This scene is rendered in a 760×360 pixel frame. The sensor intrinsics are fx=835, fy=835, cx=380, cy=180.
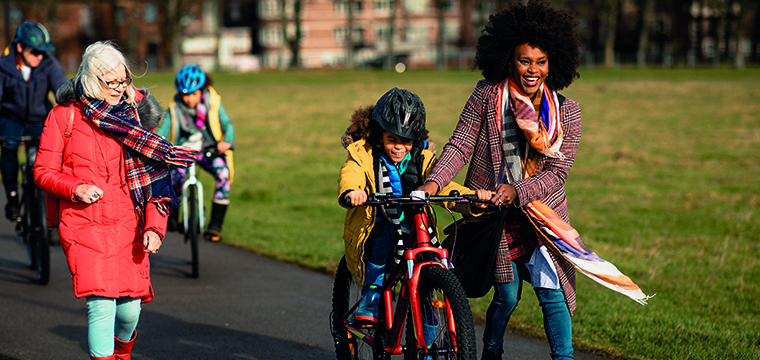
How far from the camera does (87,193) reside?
12.6 ft

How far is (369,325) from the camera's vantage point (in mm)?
4219

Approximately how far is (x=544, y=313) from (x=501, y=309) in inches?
9.2

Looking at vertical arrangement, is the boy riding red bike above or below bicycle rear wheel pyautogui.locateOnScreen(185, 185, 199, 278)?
above

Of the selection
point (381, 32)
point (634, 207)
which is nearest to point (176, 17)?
point (381, 32)

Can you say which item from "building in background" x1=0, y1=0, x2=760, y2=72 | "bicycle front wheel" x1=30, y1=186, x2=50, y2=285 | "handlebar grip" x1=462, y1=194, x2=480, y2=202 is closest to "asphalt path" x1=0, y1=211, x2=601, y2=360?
"bicycle front wheel" x1=30, y1=186, x2=50, y2=285

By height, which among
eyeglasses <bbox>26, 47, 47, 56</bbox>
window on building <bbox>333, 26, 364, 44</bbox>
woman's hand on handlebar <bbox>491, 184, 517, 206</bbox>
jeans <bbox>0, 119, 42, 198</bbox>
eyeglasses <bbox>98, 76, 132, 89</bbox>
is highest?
window on building <bbox>333, 26, 364, 44</bbox>

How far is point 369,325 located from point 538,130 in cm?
129

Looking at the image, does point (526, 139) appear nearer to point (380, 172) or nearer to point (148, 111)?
point (380, 172)

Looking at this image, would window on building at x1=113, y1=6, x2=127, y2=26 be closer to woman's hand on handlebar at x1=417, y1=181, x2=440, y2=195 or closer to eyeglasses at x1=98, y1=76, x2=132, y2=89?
eyeglasses at x1=98, y1=76, x2=132, y2=89

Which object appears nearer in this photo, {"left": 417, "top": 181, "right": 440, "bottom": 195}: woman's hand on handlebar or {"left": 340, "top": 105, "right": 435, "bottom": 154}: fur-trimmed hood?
{"left": 417, "top": 181, "right": 440, "bottom": 195}: woman's hand on handlebar

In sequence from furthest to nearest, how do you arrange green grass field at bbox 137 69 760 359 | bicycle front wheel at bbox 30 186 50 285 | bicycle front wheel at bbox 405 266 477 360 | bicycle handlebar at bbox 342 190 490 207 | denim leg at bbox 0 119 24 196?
denim leg at bbox 0 119 24 196 < bicycle front wheel at bbox 30 186 50 285 < green grass field at bbox 137 69 760 359 < bicycle handlebar at bbox 342 190 490 207 < bicycle front wheel at bbox 405 266 477 360

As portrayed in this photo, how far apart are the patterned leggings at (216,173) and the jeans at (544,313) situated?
14.3 feet

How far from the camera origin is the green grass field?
6145mm

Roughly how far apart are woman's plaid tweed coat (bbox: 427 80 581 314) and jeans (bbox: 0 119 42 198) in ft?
18.0
